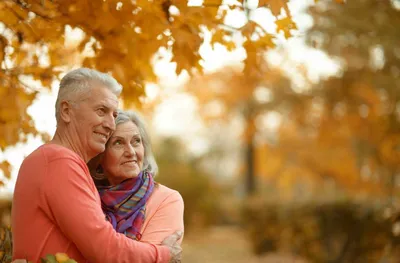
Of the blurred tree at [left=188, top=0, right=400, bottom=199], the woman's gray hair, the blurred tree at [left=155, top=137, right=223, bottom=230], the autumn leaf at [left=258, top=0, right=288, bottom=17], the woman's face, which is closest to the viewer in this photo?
the woman's gray hair

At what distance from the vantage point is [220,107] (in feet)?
72.6

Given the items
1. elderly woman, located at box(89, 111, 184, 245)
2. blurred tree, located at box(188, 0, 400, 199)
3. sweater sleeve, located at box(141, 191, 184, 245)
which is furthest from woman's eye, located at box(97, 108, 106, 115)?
blurred tree, located at box(188, 0, 400, 199)

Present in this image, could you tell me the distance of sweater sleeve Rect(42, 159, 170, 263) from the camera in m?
2.42

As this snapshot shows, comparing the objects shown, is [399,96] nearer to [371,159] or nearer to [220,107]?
[371,159]

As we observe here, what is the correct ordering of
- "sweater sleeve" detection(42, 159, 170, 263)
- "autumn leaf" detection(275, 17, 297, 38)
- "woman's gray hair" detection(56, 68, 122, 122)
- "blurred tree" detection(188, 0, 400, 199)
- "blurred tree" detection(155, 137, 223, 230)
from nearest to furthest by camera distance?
"sweater sleeve" detection(42, 159, 170, 263), "woman's gray hair" detection(56, 68, 122, 122), "autumn leaf" detection(275, 17, 297, 38), "blurred tree" detection(188, 0, 400, 199), "blurred tree" detection(155, 137, 223, 230)

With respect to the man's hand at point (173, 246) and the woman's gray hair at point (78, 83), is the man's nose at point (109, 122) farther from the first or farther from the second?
the man's hand at point (173, 246)

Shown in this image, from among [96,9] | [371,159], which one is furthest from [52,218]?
[371,159]

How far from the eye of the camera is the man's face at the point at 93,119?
2.70 metres

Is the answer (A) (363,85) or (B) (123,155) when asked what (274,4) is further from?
(A) (363,85)

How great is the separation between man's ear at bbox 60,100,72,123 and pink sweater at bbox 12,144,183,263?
0.16 metres

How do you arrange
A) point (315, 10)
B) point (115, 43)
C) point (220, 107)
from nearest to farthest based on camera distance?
point (115, 43), point (315, 10), point (220, 107)

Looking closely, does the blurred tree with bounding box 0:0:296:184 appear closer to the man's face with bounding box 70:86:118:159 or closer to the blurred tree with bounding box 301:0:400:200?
the man's face with bounding box 70:86:118:159

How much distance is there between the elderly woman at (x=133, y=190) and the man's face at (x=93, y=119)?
206 mm

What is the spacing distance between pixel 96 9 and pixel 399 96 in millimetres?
9985
